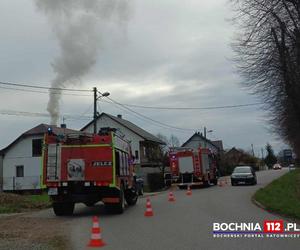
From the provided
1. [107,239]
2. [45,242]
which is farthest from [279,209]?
[45,242]

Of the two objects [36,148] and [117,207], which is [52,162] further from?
[36,148]

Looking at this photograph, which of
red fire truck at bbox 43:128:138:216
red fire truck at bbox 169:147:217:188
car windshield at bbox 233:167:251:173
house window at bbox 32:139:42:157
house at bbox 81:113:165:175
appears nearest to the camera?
red fire truck at bbox 43:128:138:216

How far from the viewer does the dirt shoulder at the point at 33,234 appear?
1129 cm

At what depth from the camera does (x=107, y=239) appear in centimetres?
1196

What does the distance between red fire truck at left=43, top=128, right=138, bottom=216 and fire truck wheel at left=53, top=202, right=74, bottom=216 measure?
0.84 feet

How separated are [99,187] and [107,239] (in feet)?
20.4

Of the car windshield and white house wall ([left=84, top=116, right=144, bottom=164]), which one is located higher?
white house wall ([left=84, top=116, right=144, bottom=164])

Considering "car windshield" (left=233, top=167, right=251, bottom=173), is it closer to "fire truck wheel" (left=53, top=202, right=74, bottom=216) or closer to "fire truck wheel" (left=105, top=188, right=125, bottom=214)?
"fire truck wheel" (left=105, top=188, right=125, bottom=214)

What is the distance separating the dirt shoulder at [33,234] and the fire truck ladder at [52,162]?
157cm

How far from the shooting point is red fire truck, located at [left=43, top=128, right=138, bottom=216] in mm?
17938

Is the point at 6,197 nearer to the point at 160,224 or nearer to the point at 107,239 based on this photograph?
the point at 160,224

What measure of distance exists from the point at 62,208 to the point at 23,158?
116 feet

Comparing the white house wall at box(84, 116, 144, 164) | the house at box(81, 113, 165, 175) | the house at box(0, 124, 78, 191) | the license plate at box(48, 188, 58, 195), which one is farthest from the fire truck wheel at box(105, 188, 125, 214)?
the house at box(81, 113, 165, 175)

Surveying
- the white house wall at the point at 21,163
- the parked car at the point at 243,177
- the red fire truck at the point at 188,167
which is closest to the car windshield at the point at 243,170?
the parked car at the point at 243,177
